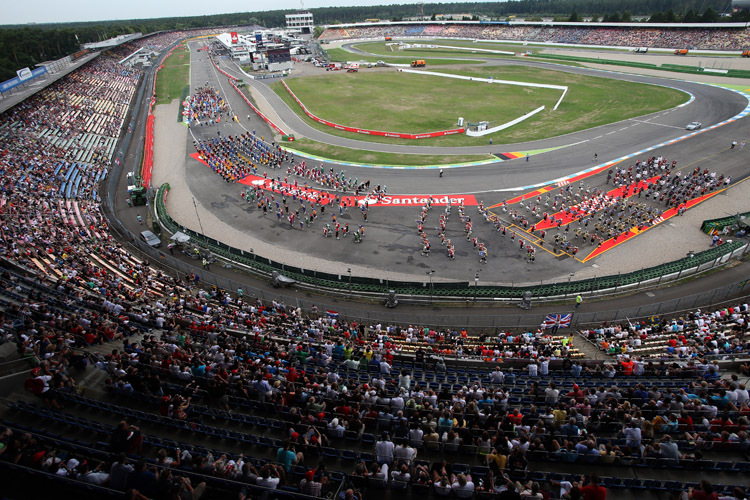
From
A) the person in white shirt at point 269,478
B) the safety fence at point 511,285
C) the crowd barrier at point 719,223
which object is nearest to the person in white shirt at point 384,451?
the person in white shirt at point 269,478

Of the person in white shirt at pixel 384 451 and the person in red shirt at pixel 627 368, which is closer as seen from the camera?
the person in white shirt at pixel 384 451

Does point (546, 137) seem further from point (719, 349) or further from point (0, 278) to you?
point (0, 278)

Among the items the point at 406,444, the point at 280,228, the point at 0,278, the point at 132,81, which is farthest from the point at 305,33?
the point at 406,444

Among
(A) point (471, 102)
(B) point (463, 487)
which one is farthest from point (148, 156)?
(B) point (463, 487)

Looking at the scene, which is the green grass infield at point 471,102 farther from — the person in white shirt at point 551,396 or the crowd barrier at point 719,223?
the person in white shirt at point 551,396

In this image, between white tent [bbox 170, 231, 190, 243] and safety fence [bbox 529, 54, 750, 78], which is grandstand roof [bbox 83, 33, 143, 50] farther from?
safety fence [bbox 529, 54, 750, 78]

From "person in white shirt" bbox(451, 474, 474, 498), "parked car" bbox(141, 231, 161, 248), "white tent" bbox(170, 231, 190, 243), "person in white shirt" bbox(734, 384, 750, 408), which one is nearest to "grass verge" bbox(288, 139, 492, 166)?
"white tent" bbox(170, 231, 190, 243)
